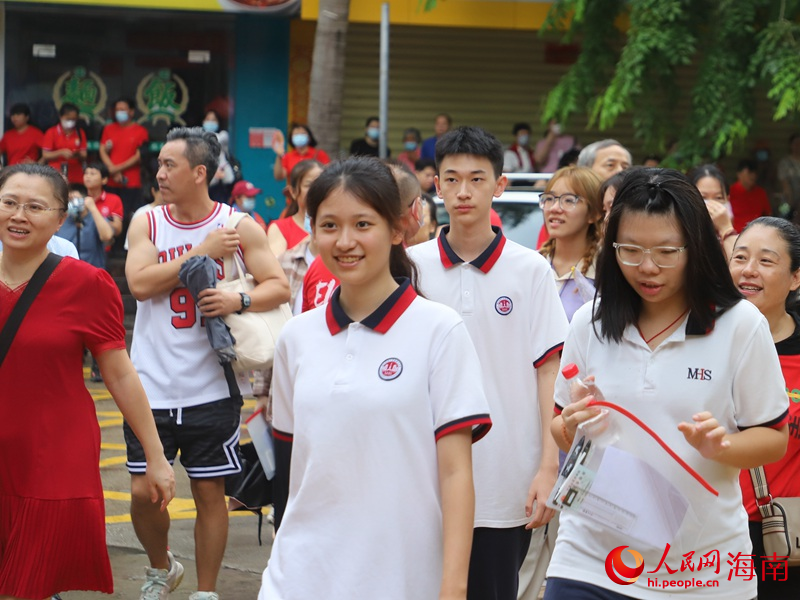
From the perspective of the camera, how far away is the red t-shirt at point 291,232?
24.7ft

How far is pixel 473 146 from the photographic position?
4883 mm

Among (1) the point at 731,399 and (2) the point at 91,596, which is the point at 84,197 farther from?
(1) the point at 731,399

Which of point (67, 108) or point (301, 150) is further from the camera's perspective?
point (67, 108)

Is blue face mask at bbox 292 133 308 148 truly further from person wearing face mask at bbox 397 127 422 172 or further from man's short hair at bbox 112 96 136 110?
man's short hair at bbox 112 96 136 110

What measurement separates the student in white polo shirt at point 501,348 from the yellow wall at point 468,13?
13100 mm

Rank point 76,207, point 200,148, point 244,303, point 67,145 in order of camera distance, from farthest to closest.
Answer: point 67,145 < point 76,207 < point 200,148 < point 244,303

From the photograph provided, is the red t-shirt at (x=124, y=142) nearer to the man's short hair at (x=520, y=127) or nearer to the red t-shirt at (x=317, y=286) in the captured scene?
the man's short hair at (x=520, y=127)

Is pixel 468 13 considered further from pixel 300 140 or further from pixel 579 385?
pixel 579 385

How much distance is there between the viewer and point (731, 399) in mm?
3492

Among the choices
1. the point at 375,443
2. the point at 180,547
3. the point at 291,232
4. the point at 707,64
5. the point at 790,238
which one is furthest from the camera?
the point at 707,64

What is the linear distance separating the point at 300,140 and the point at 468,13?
148 inches

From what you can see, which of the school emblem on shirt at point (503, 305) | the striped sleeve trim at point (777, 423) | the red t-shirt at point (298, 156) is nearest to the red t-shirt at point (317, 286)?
the school emblem on shirt at point (503, 305)

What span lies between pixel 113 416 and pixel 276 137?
22.3 feet

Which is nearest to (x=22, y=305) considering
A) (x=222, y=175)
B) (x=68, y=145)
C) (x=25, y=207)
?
(x=25, y=207)
